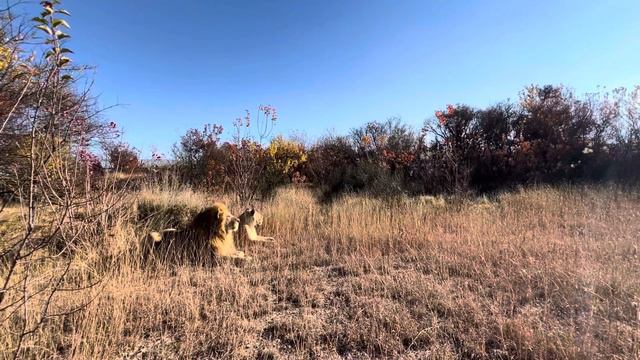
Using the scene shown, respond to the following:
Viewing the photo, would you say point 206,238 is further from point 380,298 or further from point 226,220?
point 380,298

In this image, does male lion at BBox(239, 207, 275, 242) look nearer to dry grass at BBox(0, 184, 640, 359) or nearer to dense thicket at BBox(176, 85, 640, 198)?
dry grass at BBox(0, 184, 640, 359)

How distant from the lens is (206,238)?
4.50 meters

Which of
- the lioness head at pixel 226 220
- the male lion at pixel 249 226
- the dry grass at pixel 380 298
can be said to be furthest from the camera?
the male lion at pixel 249 226

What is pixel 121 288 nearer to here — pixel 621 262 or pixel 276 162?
pixel 621 262

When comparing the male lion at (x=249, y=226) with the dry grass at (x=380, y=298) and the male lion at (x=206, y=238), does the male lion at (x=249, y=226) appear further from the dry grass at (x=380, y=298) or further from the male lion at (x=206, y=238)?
the male lion at (x=206, y=238)

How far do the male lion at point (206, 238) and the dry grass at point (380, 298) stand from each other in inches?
11.5

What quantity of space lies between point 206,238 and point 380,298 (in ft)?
7.49

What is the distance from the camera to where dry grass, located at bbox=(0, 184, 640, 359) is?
249 cm

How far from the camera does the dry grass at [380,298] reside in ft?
8.17

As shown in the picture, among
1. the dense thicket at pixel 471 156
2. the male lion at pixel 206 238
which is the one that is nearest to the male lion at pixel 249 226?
the male lion at pixel 206 238

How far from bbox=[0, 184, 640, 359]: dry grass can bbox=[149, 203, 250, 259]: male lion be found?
0.96 feet

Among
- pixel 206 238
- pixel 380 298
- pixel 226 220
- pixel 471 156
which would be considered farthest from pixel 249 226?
pixel 471 156

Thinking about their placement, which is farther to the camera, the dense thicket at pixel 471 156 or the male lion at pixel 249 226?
the dense thicket at pixel 471 156

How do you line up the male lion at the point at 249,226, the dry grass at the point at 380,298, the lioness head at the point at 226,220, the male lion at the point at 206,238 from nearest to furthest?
the dry grass at the point at 380,298
the male lion at the point at 206,238
the lioness head at the point at 226,220
the male lion at the point at 249,226
